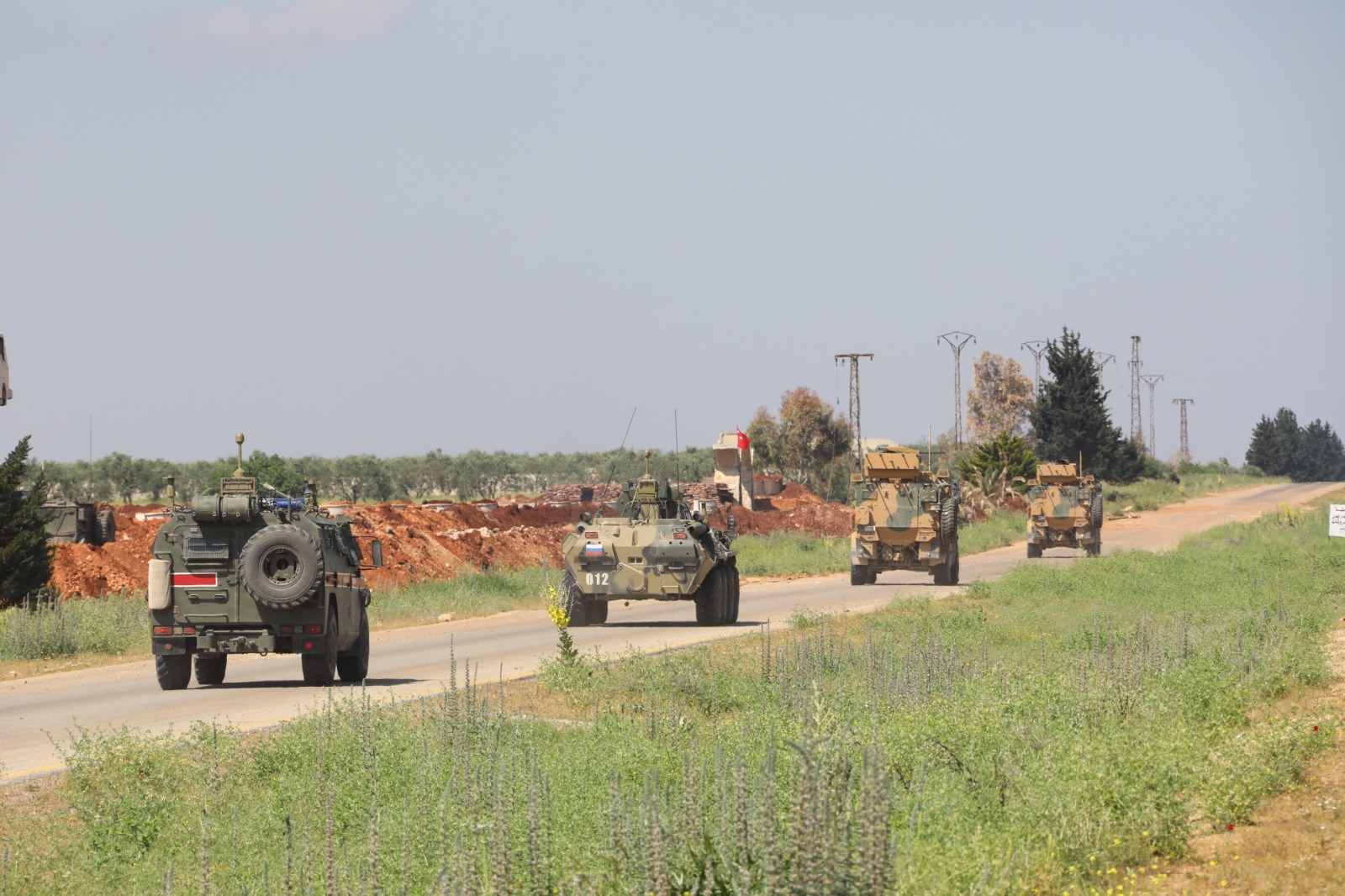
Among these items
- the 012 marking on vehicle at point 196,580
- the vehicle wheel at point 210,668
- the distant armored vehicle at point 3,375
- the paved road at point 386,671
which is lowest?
the paved road at point 386,671

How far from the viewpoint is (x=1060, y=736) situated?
10.4 metres

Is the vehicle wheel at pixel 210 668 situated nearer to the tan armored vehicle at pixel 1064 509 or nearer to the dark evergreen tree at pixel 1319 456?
the tan armored vehicle at pixel 1064 509

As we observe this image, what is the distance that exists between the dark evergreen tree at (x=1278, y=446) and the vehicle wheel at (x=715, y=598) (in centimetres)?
11970

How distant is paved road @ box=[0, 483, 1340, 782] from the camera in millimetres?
14883

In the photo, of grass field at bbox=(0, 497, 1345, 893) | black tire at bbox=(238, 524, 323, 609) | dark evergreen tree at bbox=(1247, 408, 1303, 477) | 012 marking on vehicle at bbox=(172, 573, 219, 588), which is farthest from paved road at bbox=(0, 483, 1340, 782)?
dark evergreen tree at bbox=(1247, 408, 1303, 477)

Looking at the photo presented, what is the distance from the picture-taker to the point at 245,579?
16.7 meters

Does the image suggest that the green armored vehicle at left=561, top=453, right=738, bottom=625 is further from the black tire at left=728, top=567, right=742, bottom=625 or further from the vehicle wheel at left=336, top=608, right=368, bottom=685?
the vehicle wheel at left=336, top=608, right=368, bottom=685

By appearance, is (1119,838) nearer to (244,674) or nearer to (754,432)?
(244,674)

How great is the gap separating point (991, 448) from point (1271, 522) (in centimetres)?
1774

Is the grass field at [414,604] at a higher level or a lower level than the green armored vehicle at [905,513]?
lower

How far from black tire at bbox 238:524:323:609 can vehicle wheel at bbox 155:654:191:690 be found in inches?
57.9

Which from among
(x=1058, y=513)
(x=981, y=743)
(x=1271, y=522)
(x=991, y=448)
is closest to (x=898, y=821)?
(x=981, y=743)

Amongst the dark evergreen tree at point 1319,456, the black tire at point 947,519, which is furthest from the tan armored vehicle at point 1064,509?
the dark evergreen tree at point 1319,456

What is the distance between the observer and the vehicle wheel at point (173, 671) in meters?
17.5
